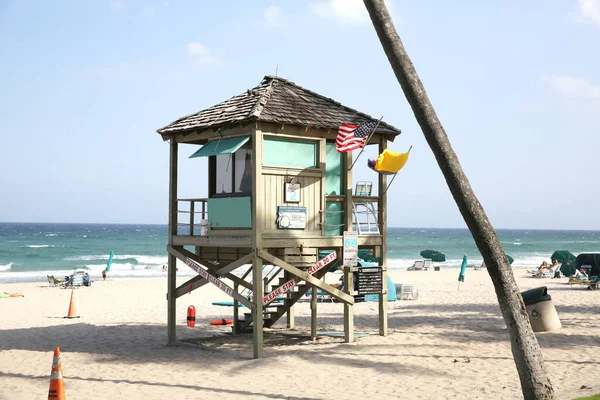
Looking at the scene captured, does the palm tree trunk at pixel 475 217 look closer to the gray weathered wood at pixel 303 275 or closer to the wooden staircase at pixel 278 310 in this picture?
the gray weathered wood at pixel 303 275

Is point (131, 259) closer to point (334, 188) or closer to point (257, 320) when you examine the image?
point (334, 188)

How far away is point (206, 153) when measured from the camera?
55.7ft

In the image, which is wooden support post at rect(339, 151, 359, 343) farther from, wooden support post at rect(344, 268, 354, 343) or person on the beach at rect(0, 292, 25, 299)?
person on the beach at rect(0, 292, 25, 299)

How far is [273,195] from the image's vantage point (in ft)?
53.9

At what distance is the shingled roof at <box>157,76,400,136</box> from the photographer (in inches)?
653

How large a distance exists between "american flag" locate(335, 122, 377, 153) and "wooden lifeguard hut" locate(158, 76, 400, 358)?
2.19 feet

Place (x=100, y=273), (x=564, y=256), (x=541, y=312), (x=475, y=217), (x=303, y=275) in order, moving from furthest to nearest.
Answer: (x=100, y=273) → (x=564, y=256) → (x=541, y=312) → (x=303, y=275) → (x=475, y=217)

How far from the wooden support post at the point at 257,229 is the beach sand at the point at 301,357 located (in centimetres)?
54

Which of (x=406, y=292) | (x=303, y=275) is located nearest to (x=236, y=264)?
(x=303, y=275)

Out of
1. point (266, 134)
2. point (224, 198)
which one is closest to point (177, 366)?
point (224, 198)

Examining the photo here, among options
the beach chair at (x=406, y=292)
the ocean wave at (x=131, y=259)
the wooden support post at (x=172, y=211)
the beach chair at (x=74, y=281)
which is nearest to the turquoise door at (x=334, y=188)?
the wooden support post at (x=172, y=211)

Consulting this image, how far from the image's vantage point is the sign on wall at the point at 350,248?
17.6 metres

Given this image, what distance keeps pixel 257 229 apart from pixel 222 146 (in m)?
2.15

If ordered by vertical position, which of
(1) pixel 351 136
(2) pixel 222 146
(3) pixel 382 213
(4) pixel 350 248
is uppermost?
(1) pixel 351 136
